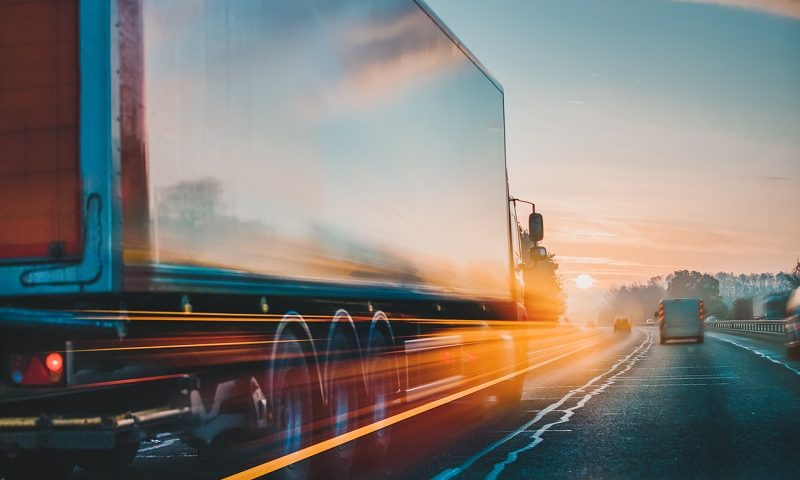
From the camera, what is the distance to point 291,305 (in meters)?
7.70

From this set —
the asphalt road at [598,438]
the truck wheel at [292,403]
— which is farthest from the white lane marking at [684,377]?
the truck wheel at [292,403]

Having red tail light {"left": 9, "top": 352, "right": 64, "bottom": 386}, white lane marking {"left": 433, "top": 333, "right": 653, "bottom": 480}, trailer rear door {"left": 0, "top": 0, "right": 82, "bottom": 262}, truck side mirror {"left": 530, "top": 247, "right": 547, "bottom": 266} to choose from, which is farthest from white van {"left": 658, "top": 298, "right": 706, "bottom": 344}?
red tail light {"left": 9, "top": 352, "right": 64, "bottom": 386}

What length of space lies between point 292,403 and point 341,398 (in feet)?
3.18

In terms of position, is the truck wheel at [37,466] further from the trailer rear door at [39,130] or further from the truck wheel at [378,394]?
the truck wheel at [378,394]

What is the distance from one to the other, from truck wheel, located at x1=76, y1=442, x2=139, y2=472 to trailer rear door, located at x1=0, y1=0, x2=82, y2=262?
2.08 meters

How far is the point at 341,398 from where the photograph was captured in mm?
8508

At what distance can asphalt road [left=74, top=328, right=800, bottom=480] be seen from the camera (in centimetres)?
888

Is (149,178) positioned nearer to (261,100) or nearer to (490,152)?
(261,100)

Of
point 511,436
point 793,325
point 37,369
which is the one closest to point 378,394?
point 511,436

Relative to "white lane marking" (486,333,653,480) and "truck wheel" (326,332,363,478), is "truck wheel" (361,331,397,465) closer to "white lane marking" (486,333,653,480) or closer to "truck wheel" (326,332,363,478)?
"truck wheel" (326,332,363,478)

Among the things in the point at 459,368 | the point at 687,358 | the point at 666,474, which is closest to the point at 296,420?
the point at 666,474

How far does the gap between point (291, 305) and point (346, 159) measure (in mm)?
1729

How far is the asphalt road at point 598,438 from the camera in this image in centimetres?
888

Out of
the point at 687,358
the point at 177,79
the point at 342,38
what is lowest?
the point at 687,358
